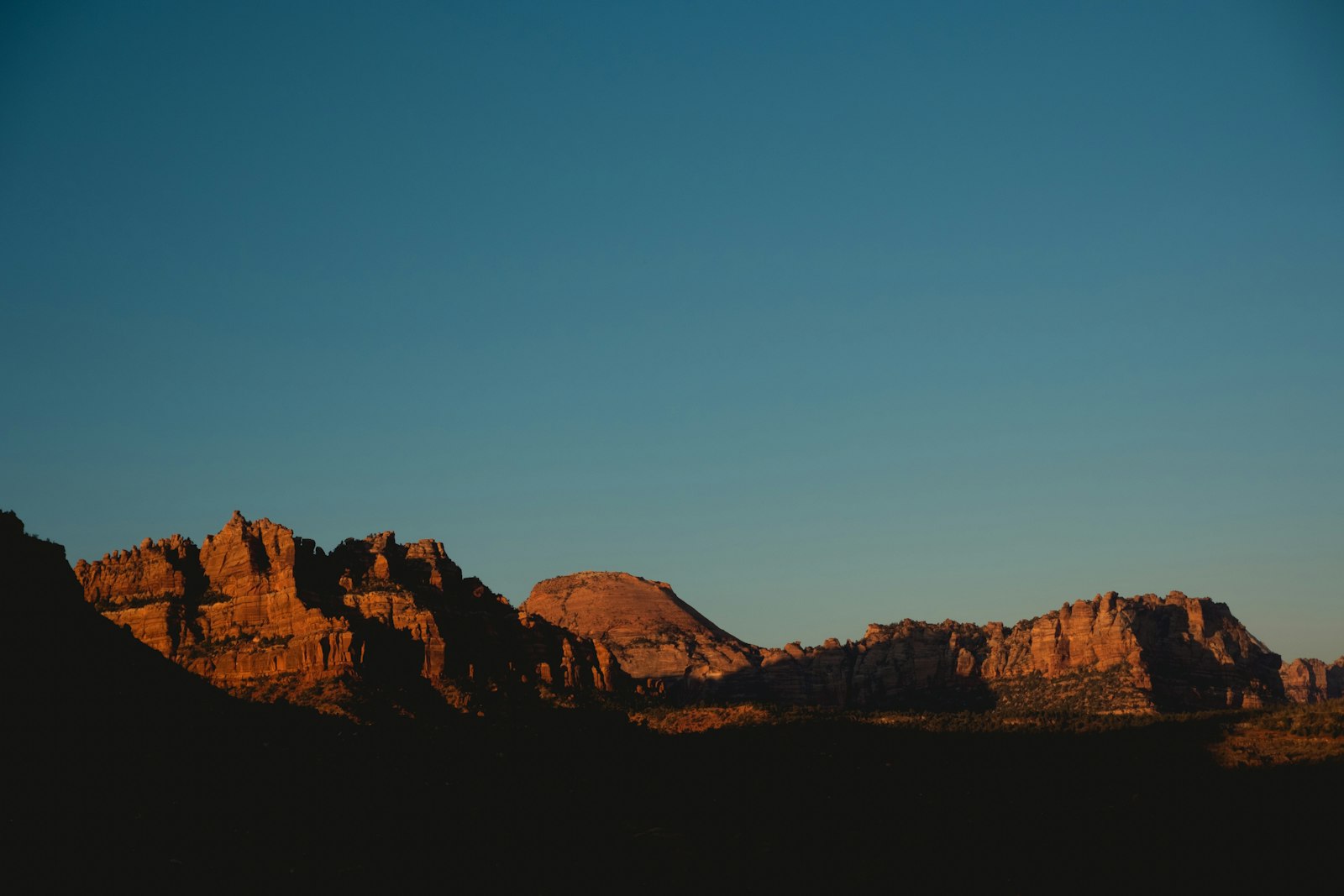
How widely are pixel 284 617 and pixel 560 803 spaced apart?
47744 millimetres

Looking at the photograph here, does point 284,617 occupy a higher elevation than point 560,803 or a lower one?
higher

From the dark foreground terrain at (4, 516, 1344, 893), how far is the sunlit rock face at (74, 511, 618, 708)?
38.8ft

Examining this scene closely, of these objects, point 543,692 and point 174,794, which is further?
point 543,692

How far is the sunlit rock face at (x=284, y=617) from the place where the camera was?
16125 centimetres

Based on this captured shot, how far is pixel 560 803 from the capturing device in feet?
449

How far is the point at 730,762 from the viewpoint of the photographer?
166250 millimetres

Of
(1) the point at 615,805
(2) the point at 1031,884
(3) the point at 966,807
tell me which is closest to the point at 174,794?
(1) the point at 615,805

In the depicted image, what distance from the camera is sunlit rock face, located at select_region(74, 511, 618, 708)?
161250mm

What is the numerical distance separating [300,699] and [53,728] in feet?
195

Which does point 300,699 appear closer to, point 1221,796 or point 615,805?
point 615,805

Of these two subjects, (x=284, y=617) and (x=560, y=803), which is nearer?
(x=560, y=803)

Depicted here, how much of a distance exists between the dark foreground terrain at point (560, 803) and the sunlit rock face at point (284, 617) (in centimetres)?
1184

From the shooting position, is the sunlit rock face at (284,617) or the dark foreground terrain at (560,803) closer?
the dark foreground terrain at (560,803)

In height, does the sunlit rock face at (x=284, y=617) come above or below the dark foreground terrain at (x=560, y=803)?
above
